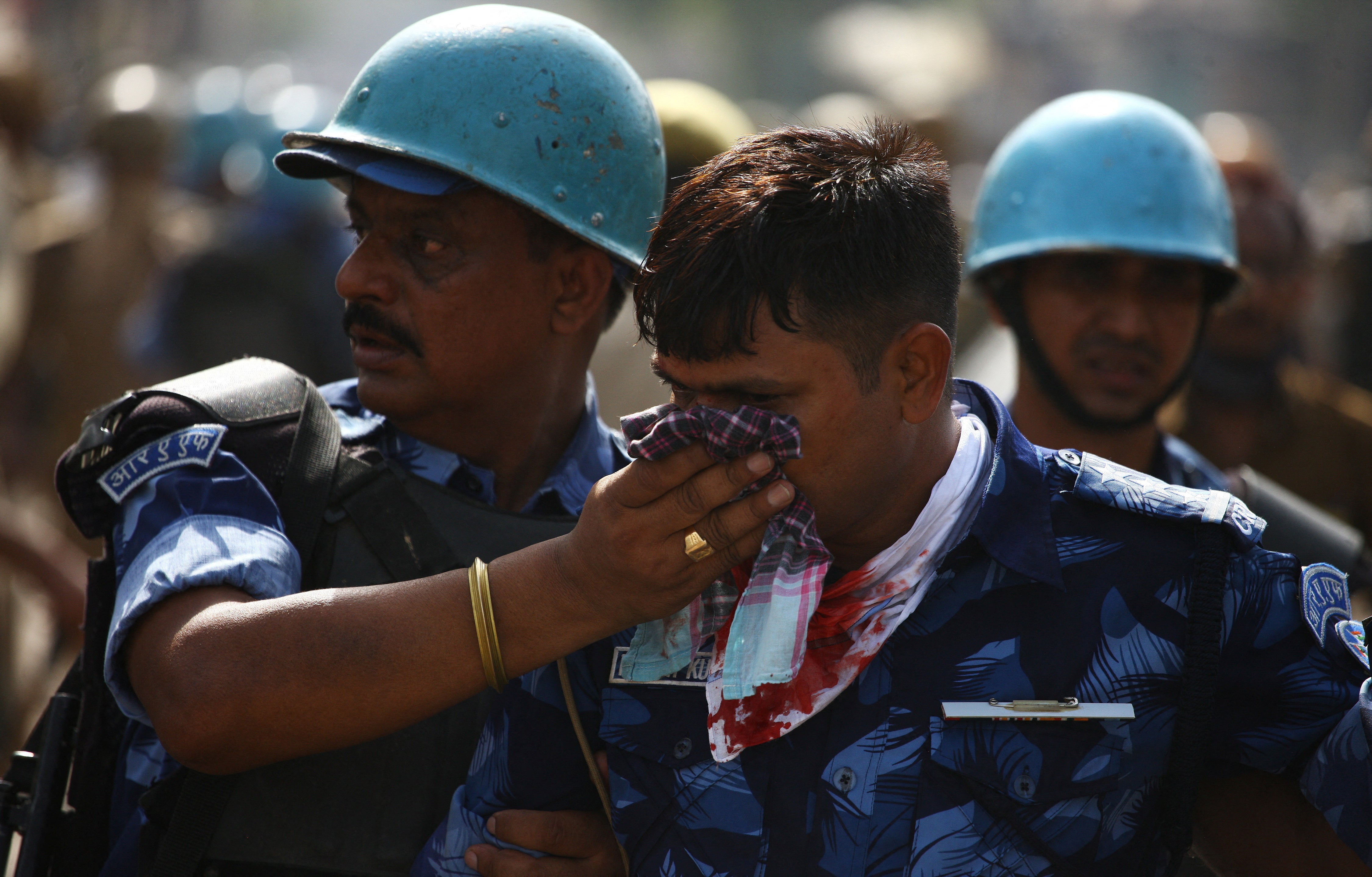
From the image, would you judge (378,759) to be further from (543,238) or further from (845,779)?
(543,238)

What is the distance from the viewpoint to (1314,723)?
1987 mm

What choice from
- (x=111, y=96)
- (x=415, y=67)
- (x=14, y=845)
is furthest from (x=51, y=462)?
(x=415, y=67)

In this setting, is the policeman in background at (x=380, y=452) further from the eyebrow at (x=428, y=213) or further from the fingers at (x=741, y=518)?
the fingers at (x=741, y=518)

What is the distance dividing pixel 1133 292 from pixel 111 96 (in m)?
6.44

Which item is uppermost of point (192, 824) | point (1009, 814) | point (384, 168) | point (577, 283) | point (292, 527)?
point (384, 168)

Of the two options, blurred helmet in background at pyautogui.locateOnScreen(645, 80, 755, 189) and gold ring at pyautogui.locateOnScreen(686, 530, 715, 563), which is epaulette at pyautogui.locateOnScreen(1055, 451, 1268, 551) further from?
blurred helmet in background at pyautogui.locateOnScreen(645, 80, 755, 189)

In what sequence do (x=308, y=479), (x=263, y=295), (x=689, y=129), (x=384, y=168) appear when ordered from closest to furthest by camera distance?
(x=308, y=479) → (x=384, y=168) → (x=689, y=129) → (x=263, y=295)

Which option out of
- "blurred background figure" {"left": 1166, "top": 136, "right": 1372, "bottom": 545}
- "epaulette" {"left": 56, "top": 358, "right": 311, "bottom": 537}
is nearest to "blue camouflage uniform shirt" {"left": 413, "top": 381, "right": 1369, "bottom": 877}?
"epaulette" {"left": 56, "top": 358, "right": 311, "bottom": 537}

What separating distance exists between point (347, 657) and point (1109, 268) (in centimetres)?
270

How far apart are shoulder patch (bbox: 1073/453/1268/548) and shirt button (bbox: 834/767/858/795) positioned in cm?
61

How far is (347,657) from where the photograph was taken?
2.03 m

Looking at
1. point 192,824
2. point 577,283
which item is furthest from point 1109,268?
point 192,824

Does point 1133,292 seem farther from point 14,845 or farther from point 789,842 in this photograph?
point 14,845

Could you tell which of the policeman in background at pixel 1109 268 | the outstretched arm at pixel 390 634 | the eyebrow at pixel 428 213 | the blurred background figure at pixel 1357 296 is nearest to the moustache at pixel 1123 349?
the policeman in background at pixel 1109 268
